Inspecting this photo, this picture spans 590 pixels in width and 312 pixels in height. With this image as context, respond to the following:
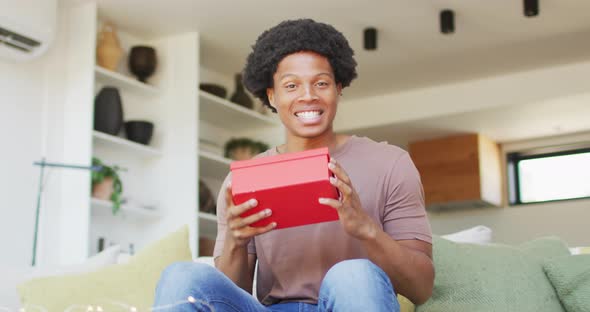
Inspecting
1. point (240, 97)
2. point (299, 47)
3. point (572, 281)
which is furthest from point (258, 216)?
point (240, 97)

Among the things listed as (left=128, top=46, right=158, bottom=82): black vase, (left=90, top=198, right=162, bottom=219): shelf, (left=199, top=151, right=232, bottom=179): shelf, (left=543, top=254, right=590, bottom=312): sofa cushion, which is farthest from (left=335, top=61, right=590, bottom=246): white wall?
(left=543, top=254, right=590, bottom=312): sofa cushion

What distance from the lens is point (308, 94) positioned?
5.49 feet

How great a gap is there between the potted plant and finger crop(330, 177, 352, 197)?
3.35m

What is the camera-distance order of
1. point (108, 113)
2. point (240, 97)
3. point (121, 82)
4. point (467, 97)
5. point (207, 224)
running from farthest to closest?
point (467, 97) < point (240, 97) < point (207, 224) < point (121, 82) < point (108, 113)

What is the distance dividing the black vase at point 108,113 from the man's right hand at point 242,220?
329 cm

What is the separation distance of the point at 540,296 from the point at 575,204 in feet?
14.1

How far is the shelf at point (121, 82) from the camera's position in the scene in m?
4.69

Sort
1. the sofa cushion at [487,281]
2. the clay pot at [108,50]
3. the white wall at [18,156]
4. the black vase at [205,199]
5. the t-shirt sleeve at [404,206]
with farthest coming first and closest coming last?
the black vase at [205,199] < the clay pot at [108,50] < the white wall at [18,156] < the sofa cushion at [487,281] < the t-shirt sleeve at [404,206]

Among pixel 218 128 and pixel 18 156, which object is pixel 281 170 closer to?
pixel 18 156

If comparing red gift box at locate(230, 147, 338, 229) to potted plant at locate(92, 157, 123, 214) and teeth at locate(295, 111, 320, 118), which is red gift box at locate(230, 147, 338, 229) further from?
potted plant at locate(92, 157, 123, 214)

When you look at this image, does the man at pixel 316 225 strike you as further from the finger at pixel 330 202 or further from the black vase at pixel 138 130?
the black vase at pixel 138 130

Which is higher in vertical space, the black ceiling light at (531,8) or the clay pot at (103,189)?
the black ceiling light at (531,8)

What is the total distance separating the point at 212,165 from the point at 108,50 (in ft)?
3.54

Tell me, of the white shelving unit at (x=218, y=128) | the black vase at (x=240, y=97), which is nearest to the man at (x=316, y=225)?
the white shelving unit at (x=218, y=128)
